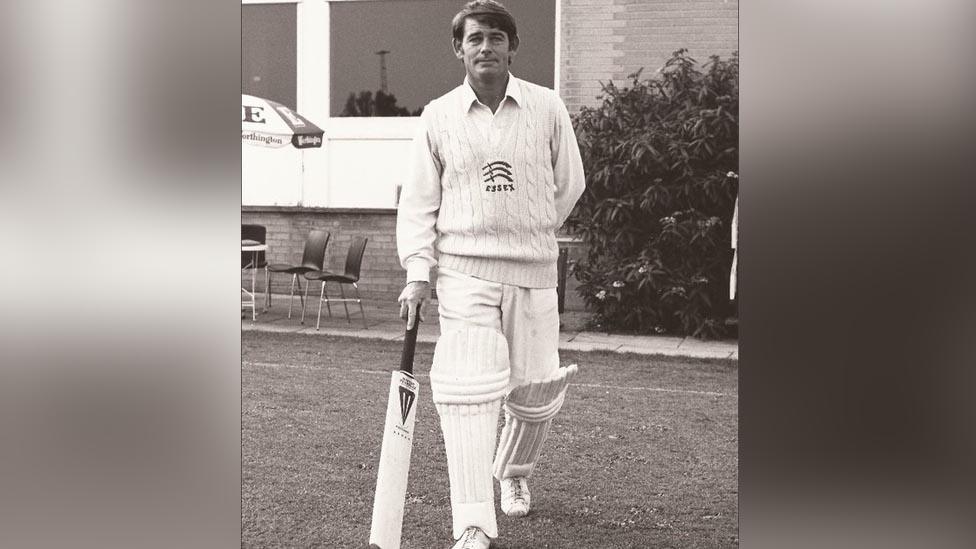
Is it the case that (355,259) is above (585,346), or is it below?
above

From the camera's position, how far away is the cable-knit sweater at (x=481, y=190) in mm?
3504

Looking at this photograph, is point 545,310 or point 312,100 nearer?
point 545,310

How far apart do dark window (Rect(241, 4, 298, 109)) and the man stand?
10.2 meters

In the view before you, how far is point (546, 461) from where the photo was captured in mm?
5125

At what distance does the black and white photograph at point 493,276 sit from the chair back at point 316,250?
31mm

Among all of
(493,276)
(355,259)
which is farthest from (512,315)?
(355,259)

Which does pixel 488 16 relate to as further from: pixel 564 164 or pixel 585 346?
pixel 585 346

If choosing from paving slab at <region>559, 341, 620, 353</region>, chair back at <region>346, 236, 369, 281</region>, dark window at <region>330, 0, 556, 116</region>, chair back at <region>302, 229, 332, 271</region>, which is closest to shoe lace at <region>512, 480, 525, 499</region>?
paving slab at <region>559, 341, 620, 353</region>

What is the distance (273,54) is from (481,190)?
34.5 ft
